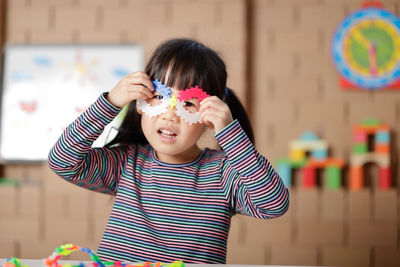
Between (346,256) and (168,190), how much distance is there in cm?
132

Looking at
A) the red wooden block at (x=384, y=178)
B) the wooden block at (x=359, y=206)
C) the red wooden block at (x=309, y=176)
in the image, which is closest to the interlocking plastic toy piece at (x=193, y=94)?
the wooden block at (x=359, y=206)

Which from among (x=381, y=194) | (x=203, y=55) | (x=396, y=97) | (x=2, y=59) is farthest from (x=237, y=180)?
(x=2, y=59)

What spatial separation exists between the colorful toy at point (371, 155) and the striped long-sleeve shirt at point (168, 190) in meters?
1.36

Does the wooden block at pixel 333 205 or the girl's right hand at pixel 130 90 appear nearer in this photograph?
the girl's right hand at pixel 130 90

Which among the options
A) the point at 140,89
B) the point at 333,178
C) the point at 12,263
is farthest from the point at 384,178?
the point at 12,263

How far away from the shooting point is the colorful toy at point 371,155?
2.21 m

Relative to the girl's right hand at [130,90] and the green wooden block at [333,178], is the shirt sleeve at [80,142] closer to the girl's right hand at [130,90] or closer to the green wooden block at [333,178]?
the girl's right hand at [130,90]

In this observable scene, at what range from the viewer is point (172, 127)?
0.95 meters

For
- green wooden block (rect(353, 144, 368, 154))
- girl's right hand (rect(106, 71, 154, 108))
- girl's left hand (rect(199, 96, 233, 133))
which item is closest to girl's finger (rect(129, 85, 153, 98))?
girl's right hand (rect(106, 71, 154, 108))

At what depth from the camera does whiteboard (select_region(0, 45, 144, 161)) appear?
249cm

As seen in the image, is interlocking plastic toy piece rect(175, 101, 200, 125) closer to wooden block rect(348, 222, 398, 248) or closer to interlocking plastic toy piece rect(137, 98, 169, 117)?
interlocking plastic toy piece rect(137, 98, 169, 117)

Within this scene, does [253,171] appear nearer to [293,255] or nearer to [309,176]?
[293,255]

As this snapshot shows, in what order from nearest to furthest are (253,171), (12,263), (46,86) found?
(12,263), (253,171), (46,86)

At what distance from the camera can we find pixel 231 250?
6.77 feet
